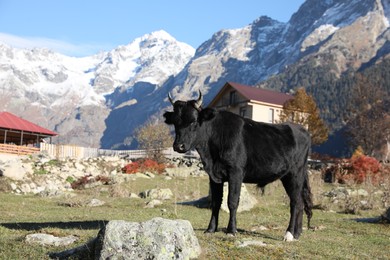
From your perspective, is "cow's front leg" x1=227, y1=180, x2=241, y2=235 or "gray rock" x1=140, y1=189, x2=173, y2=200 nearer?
"cow's front leg" x1=227, y1=180, x2=241, y2=235

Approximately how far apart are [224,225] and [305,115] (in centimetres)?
4955

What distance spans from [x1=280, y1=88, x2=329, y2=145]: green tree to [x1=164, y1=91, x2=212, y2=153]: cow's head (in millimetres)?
51118

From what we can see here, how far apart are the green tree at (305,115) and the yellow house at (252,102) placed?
1.98 m

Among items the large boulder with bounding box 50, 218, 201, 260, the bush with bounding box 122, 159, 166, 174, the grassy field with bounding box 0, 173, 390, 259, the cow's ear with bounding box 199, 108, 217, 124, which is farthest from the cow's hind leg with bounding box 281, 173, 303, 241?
the bush with bounding box 122, 159, 166, 174

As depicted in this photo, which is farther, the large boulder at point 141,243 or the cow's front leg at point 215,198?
the cow's front leg at point 215,198

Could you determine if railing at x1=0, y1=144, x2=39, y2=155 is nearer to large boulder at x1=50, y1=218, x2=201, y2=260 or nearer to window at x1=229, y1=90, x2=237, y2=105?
window at x1=229, y1=90, x2=237, y2=105

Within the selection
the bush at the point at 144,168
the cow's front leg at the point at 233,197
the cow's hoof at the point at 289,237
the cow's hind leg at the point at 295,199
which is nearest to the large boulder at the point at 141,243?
the cow's front leg at the point at 233,197

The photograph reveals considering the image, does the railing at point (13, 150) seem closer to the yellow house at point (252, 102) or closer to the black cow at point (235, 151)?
the yellow house at point (252, 102)

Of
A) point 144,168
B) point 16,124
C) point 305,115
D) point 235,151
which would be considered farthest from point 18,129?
point 235,151

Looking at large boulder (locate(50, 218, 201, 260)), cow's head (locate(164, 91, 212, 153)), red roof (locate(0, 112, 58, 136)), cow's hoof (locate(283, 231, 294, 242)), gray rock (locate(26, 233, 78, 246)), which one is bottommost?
gray rock (locate(26, 233, 78, 246))

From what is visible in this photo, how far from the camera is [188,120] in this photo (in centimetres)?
1012

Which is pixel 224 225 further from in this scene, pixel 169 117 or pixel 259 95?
pixel 259 95

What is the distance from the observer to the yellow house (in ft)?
205

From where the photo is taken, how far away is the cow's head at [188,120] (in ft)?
32.9
